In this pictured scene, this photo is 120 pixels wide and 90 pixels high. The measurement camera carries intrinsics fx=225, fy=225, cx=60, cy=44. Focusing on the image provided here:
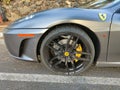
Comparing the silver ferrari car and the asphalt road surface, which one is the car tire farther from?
the asphalt road surface

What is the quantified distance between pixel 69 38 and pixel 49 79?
2.16 feet

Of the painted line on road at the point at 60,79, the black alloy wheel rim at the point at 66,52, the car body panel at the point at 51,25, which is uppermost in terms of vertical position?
the car body panel at the point at 51,25

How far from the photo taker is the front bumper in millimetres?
3170

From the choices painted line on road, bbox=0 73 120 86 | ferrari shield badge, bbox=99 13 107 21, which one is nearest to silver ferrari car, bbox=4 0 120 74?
ferrari shield badge, bbox=99 13 107 21

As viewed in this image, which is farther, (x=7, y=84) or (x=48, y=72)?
(x=48, y=72)

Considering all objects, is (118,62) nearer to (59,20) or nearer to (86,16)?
(86,16)

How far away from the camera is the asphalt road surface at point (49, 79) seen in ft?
9.95

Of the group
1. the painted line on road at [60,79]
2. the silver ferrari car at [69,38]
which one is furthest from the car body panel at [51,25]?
the painted line on road at [60,79]

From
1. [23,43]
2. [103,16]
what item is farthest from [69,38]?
[23,43]

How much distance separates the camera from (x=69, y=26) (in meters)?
3.17

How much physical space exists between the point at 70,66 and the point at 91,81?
409 millimetres

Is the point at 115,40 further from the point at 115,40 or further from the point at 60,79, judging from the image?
the point at 60,79

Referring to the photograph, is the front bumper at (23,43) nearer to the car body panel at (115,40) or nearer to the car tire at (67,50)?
the car tire at (67,50)

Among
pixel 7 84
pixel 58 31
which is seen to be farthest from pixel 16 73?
pixel 58 31
